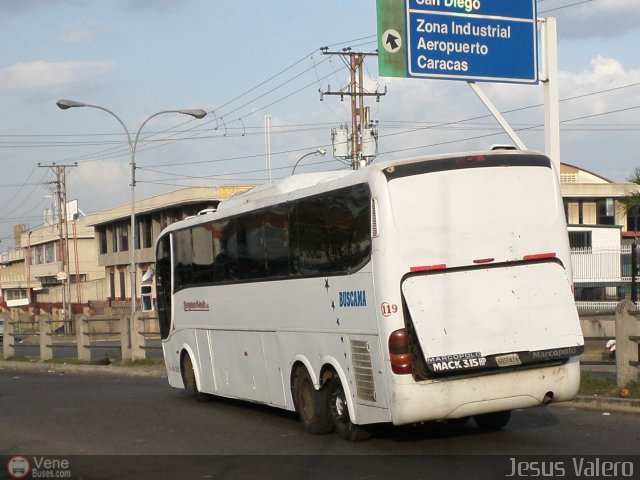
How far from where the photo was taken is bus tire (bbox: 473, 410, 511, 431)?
42.6 feet

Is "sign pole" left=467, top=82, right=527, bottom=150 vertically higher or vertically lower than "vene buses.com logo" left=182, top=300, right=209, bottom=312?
higher

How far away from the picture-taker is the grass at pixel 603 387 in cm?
1468

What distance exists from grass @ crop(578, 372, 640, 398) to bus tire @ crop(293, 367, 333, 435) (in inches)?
163

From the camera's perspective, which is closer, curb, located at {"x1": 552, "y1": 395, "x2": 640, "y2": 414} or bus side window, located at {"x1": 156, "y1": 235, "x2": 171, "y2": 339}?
curb, located at {"x1": 552, "y1": 395, "x2": 640, "y2": 414}

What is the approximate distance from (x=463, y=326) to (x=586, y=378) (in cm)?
573

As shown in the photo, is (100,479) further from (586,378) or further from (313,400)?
(586,378)

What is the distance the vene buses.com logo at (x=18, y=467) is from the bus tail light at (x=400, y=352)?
406cm

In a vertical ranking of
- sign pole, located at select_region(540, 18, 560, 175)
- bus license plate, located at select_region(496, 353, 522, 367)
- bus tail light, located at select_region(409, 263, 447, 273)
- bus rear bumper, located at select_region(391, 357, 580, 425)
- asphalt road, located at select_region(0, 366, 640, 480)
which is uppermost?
sign pole, located at select_region(540, 18, 560, 175)

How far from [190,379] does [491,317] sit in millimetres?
8470

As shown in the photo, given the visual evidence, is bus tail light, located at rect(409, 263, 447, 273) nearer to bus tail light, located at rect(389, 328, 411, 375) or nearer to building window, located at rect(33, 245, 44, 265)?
bus tail light, located at rect(389, 328, 411, 375)

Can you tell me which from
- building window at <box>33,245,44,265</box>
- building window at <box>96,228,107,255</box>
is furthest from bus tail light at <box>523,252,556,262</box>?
building window at <box>33,245,44,265</box>

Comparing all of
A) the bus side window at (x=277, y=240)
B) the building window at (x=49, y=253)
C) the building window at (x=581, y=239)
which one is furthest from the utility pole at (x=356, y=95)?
the building window at (x=49, y=253)

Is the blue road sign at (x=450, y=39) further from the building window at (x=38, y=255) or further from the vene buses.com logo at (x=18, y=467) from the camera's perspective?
the building window at (x=38, y=255)

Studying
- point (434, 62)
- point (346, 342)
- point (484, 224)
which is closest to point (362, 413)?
point (346, 342)
